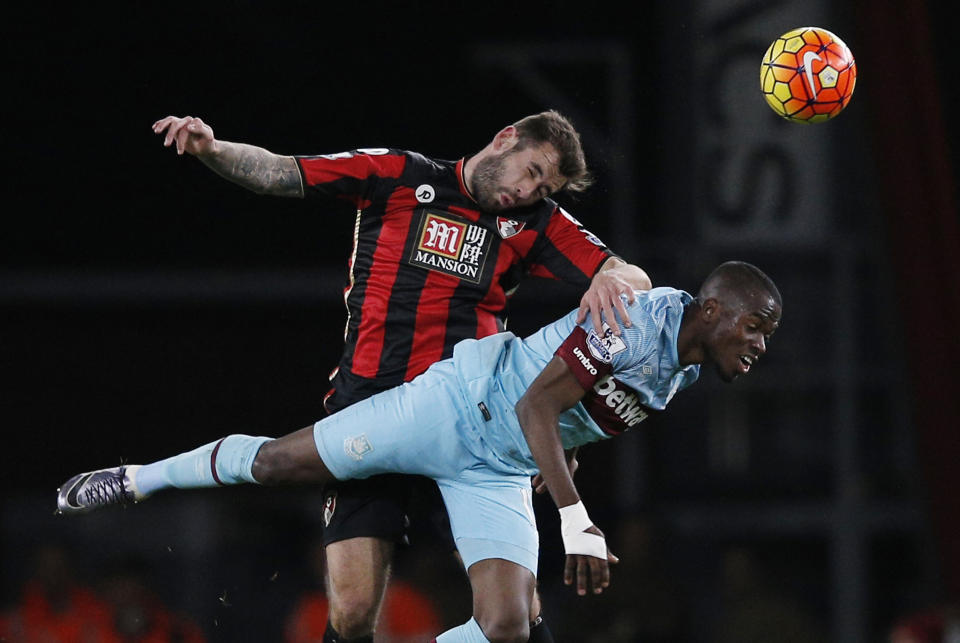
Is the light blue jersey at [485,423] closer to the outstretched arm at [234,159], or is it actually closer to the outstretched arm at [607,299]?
the outstretched arm at [607,299]

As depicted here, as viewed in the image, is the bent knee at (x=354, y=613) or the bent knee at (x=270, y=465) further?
the bent knee at (x=354, y=613)

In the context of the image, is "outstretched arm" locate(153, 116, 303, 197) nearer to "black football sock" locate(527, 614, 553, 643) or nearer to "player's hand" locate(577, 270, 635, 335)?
"player's hand" locate(577, 270, 635, 335)

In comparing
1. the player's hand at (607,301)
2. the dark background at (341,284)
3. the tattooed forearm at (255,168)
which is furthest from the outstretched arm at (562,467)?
the dark background at (341,284)

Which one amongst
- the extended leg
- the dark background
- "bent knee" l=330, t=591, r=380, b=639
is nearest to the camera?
the extended leg

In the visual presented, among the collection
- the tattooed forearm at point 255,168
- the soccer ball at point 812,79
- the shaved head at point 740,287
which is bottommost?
the shaved head at point 740,287

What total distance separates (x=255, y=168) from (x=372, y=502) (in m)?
1.22

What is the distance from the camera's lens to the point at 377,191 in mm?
4957

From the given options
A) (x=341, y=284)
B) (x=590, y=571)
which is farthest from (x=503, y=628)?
(x=341, y=284)

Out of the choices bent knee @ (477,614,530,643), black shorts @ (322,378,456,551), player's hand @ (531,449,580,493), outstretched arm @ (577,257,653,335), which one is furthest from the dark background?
outstretched arm @ (577,257,653,335)

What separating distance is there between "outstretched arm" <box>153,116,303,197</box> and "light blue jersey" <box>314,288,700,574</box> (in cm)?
80

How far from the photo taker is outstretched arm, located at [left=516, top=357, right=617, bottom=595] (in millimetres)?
4145

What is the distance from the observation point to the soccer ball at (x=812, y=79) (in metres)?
5.27

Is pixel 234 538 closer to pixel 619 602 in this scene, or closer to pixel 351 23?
pixel 619 602

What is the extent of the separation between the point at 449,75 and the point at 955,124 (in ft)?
15.3
